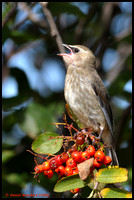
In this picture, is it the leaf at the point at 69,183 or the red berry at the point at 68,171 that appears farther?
the red berry at the point at 68,171

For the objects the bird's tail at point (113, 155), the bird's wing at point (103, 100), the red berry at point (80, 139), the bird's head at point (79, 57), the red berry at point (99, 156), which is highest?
the bird's head at point (79, 57)

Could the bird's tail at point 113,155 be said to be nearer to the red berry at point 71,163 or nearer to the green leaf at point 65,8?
the red berry at point 71,163

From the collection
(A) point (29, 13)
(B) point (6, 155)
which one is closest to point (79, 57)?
(A) point (29, 13)

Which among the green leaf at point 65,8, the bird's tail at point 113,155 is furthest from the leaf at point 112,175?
the green leaf at point 65,8

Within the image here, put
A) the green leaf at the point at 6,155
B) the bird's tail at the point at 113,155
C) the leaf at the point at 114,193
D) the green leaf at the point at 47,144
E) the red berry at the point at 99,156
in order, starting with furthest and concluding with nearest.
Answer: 1. the green leaf at the point at 6,155
2. the bird's tail at the point at 113,155
3. the green leaf at the point at 47,144
4. the red berry at the point at 99,156
5. the leaf at the point at 114,193

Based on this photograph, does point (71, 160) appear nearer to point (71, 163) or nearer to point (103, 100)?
point (71, 163)

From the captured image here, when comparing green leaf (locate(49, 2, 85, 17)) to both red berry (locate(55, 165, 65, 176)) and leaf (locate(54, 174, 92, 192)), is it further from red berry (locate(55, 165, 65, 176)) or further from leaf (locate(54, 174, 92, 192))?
leaf (locate(54, 174, 92, 192))

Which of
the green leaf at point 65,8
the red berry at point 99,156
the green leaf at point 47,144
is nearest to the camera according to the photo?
the red berry at point 99,156

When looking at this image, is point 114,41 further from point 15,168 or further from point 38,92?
point 15,168

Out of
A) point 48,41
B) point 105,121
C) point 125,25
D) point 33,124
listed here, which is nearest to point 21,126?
point 33,124
